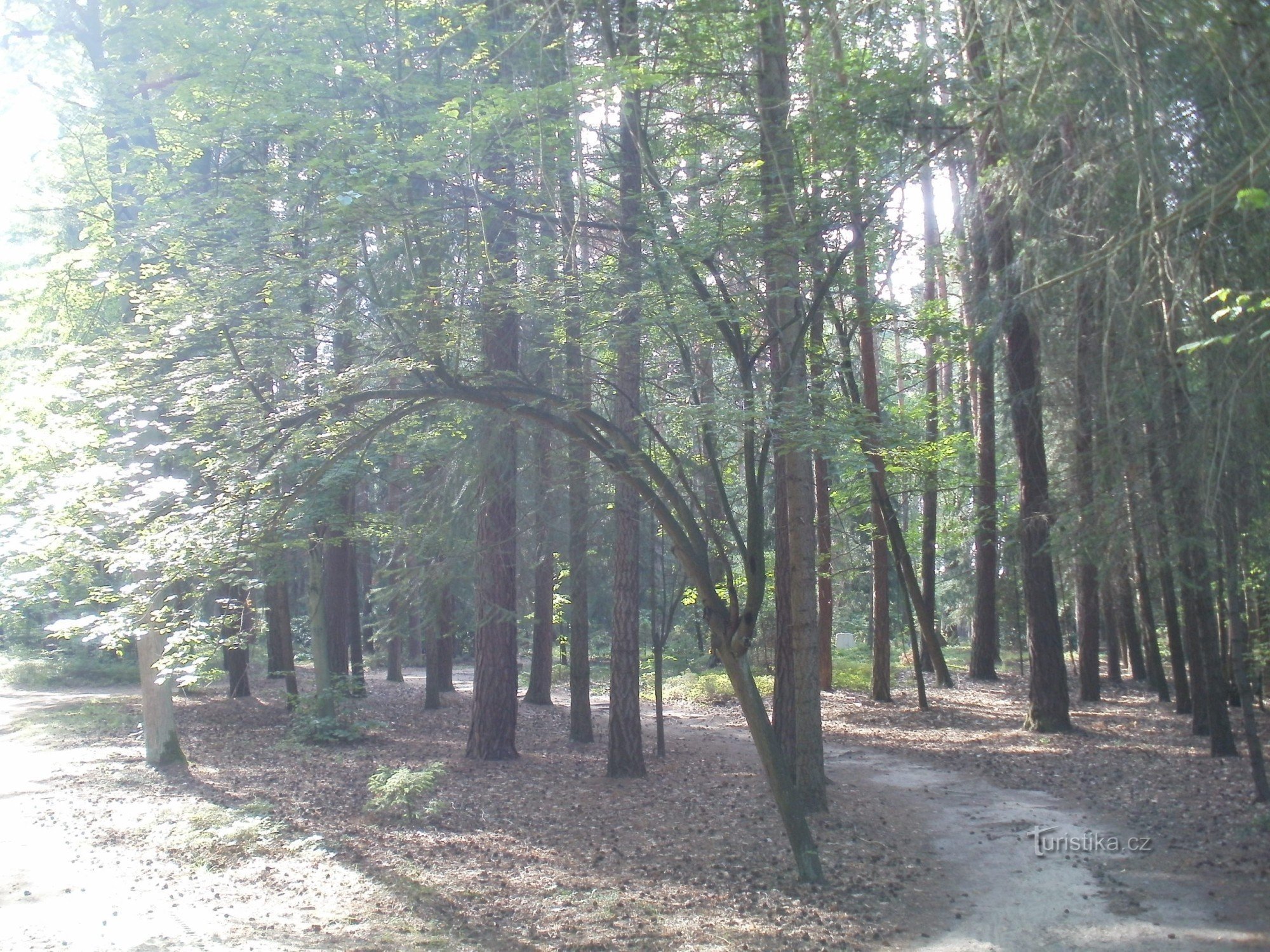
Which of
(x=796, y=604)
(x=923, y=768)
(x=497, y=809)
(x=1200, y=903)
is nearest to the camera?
(x=1200, y=903)

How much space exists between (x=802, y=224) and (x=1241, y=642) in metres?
5.35

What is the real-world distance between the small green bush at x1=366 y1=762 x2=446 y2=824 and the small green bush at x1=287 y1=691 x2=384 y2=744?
192 inches

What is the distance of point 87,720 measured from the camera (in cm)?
1838

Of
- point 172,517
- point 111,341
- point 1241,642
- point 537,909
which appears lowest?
point 537,909

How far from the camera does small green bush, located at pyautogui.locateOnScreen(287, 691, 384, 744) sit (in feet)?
50.9

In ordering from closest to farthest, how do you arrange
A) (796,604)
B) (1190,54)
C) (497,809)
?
1. (1190,54)
2. (796,604)
3. (497,809)

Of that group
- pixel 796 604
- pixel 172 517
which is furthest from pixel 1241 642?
pixel 172 517

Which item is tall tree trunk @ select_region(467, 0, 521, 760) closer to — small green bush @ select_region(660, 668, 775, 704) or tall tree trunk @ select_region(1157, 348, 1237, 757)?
tall tree trunk @ select_region(1157, 348, 1237, 757)

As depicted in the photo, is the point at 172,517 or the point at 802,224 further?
the point at 802,224

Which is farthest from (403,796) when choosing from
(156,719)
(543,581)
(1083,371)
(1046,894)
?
(543,581)

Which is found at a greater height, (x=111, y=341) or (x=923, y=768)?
(x=111, y=341)

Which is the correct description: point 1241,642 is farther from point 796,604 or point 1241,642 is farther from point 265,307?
point 265,307

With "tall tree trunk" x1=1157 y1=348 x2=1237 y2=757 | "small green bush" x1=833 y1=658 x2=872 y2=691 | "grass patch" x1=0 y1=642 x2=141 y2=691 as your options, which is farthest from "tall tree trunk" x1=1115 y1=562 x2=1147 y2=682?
"grass patch" x1=0 y1=642 x2=141 y2=691

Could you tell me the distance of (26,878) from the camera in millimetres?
8227
